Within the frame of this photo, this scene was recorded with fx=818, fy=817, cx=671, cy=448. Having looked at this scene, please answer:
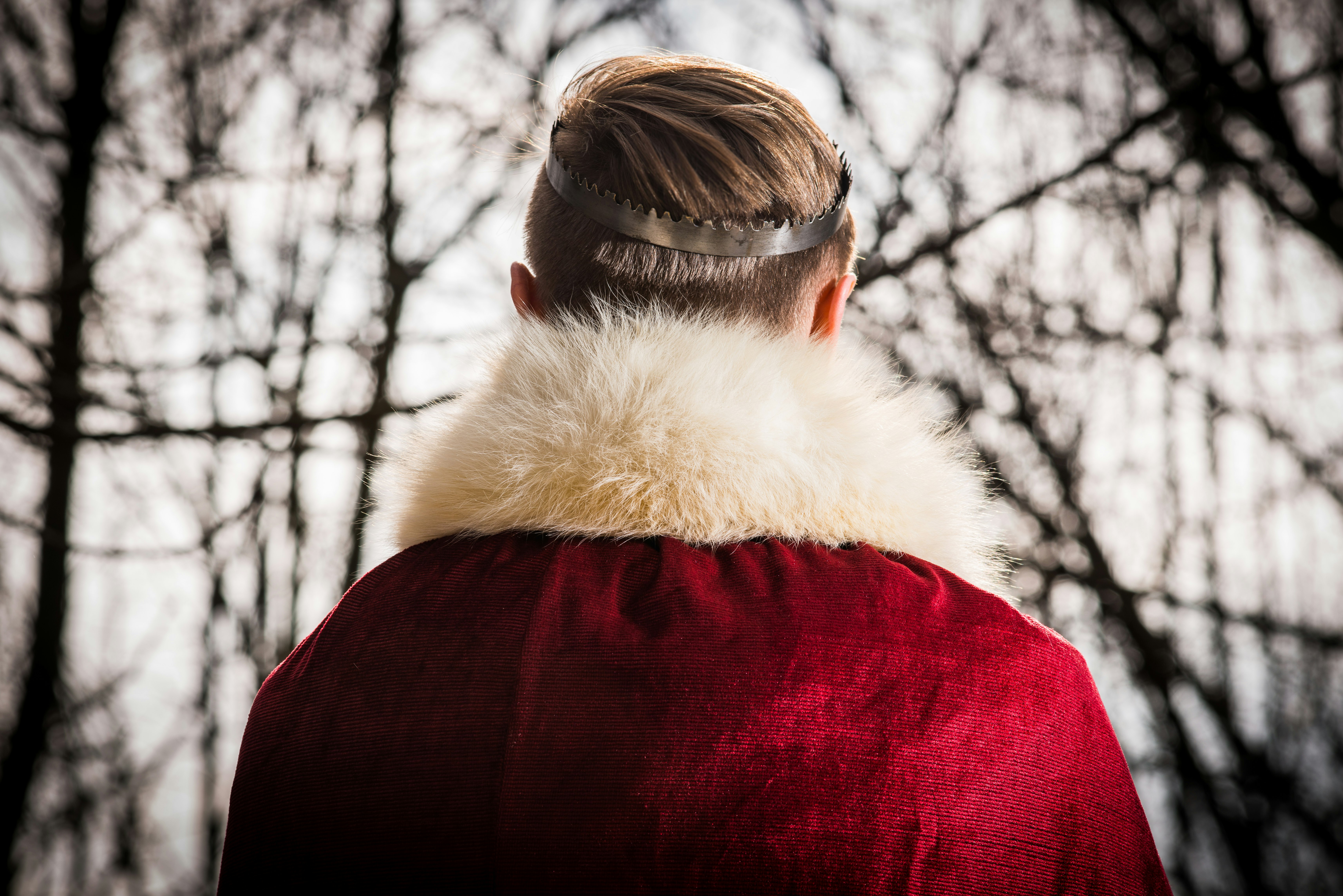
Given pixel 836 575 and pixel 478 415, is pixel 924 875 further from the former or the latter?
pixel 478 415

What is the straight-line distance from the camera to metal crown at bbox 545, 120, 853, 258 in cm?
82

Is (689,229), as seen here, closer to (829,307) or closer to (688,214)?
(688,214)

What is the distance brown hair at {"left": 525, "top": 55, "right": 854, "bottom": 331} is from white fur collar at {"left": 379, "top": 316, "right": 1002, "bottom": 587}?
67 millimetres

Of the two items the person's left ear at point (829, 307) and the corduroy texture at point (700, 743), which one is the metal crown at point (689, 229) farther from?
the corduroy texture at point (700, 743)

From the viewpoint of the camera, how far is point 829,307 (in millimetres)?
902

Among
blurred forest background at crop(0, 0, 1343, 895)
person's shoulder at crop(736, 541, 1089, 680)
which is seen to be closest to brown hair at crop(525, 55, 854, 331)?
person's shoulder at crop(736, 541, 1089, 680)

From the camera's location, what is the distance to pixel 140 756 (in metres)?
2.81

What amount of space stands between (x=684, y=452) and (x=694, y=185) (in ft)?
0.94

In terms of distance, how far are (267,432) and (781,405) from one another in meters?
2.60

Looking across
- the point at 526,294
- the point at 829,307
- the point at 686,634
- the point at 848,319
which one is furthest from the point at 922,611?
the point at 848,319

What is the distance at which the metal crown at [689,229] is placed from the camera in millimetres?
823

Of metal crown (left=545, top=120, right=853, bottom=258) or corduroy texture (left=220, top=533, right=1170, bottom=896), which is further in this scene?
metal crown (left=545, top=120, right=853, bottom=258)

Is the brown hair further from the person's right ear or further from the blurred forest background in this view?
the blurred forest background

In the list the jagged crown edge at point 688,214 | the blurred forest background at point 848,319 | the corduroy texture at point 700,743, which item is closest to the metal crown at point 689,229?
the jagged crown edge at point 688,214
